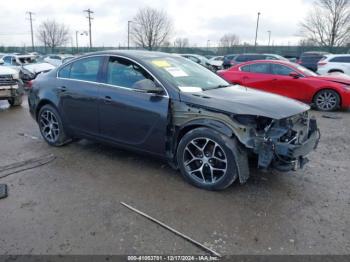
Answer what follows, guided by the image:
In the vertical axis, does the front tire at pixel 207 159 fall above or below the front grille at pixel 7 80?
below

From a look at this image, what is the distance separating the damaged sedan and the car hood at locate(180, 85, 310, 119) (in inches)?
0.4

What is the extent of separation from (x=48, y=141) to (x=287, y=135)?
3971 millimetres

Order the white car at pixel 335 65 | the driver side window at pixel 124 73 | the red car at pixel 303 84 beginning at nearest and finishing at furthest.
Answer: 1. the driver side window at pixel 124 73
2. the red car at pixel 303 84
3. the white car at pixel 335 65

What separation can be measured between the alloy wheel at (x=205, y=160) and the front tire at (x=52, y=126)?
8.03 feet

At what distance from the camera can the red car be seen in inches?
336

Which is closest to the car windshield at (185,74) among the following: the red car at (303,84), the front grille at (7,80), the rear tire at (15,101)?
the red car at (303,84)

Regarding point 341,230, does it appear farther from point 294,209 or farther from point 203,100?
point 203,100

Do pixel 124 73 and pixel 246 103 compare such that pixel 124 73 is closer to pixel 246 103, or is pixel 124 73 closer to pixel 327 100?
pixel 246 103

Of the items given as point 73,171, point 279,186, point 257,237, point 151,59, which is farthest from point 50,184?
point 279,186

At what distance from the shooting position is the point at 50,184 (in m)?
3.81

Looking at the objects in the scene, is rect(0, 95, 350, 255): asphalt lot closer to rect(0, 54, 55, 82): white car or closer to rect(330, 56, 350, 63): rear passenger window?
rect(0, 54, 55, 82): white car

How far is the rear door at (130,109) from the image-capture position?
12.5 feet

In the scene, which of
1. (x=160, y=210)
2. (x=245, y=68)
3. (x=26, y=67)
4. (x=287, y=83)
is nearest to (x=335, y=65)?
(x=245, y=68)

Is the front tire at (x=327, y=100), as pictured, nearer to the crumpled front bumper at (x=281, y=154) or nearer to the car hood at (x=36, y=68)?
the crumpled front bumper at (x=281, y=154)
